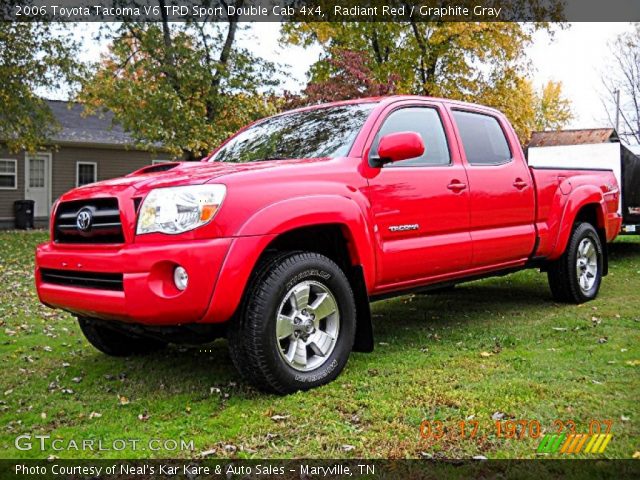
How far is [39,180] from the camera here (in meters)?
23.1

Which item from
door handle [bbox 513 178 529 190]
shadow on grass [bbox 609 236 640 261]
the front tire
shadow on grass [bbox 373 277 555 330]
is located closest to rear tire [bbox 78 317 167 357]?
the front tire

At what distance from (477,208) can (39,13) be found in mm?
15169

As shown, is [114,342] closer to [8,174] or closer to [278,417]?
[278,417]

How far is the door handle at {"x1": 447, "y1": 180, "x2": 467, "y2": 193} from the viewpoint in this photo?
16.3 feet

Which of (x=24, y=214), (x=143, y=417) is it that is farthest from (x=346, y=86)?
(x=143, y=417)

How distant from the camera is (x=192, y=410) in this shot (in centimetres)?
372

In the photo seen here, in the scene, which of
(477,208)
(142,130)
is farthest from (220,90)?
(477,208)

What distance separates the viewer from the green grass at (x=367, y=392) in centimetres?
317

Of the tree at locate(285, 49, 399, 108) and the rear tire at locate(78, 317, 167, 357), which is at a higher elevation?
the tree at locate(285, 49, 399, 108)

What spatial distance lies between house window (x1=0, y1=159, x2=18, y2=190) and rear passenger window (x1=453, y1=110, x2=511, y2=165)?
20622 mm

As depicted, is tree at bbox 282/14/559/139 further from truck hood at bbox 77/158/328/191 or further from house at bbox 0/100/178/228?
truck hood at bbox 77/158/328/191

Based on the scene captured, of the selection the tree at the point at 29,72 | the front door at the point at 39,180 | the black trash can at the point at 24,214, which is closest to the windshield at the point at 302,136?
the tree at the point at 29,72

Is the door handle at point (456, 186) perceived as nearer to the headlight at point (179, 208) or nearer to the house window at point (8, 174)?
the headlight at point (179, 208)

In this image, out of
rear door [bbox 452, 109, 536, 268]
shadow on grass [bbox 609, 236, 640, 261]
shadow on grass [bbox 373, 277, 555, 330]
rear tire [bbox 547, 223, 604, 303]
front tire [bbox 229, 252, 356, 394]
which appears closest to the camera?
front tire [bbox 229, 252, 356, 394]
